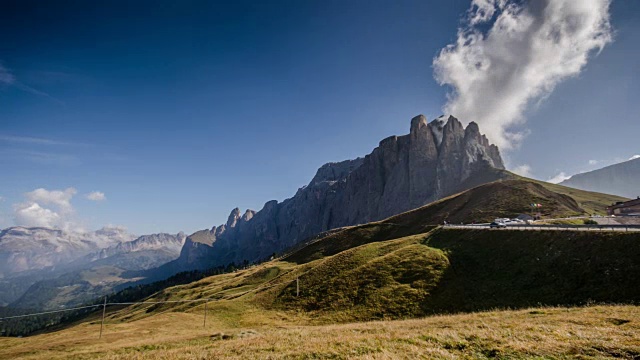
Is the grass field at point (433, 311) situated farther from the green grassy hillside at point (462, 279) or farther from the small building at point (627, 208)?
the small building at point (627, 208)

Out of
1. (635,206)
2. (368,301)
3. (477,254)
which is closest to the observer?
(368,301)

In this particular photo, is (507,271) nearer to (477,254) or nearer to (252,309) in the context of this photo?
(477,254)

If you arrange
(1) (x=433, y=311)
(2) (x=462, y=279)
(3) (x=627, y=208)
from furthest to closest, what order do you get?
(3) (x=627, y=208) < (2) (x=462, y=279) < (1) (x=433, y=311)

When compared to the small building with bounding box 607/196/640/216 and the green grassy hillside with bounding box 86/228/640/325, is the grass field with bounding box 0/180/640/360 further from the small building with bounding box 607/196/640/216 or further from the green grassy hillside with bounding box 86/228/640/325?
the small building with bounding box 607/196/640/216

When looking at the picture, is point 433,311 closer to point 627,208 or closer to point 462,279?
point 462,279

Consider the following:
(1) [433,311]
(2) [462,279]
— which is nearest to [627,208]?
(2) [462,279]

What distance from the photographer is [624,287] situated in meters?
29.8

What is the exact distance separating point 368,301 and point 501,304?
59.8 feet

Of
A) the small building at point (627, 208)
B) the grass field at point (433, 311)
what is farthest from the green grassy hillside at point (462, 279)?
the small building at point (627, 208)

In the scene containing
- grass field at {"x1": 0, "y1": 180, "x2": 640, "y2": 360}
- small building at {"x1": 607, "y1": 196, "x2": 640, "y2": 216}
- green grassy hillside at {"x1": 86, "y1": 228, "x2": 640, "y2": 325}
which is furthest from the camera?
small building at {"x1": 607, "y1": 196, "x2": 640, "y2": 216}

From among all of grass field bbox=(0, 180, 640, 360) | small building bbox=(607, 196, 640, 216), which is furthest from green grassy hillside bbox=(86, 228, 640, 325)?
small building bbox=(607, 196, 640, 216)

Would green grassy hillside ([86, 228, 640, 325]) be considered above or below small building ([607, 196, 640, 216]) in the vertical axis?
below

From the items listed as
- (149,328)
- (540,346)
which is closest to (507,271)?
(540,346)

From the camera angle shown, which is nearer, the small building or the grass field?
the grass field
